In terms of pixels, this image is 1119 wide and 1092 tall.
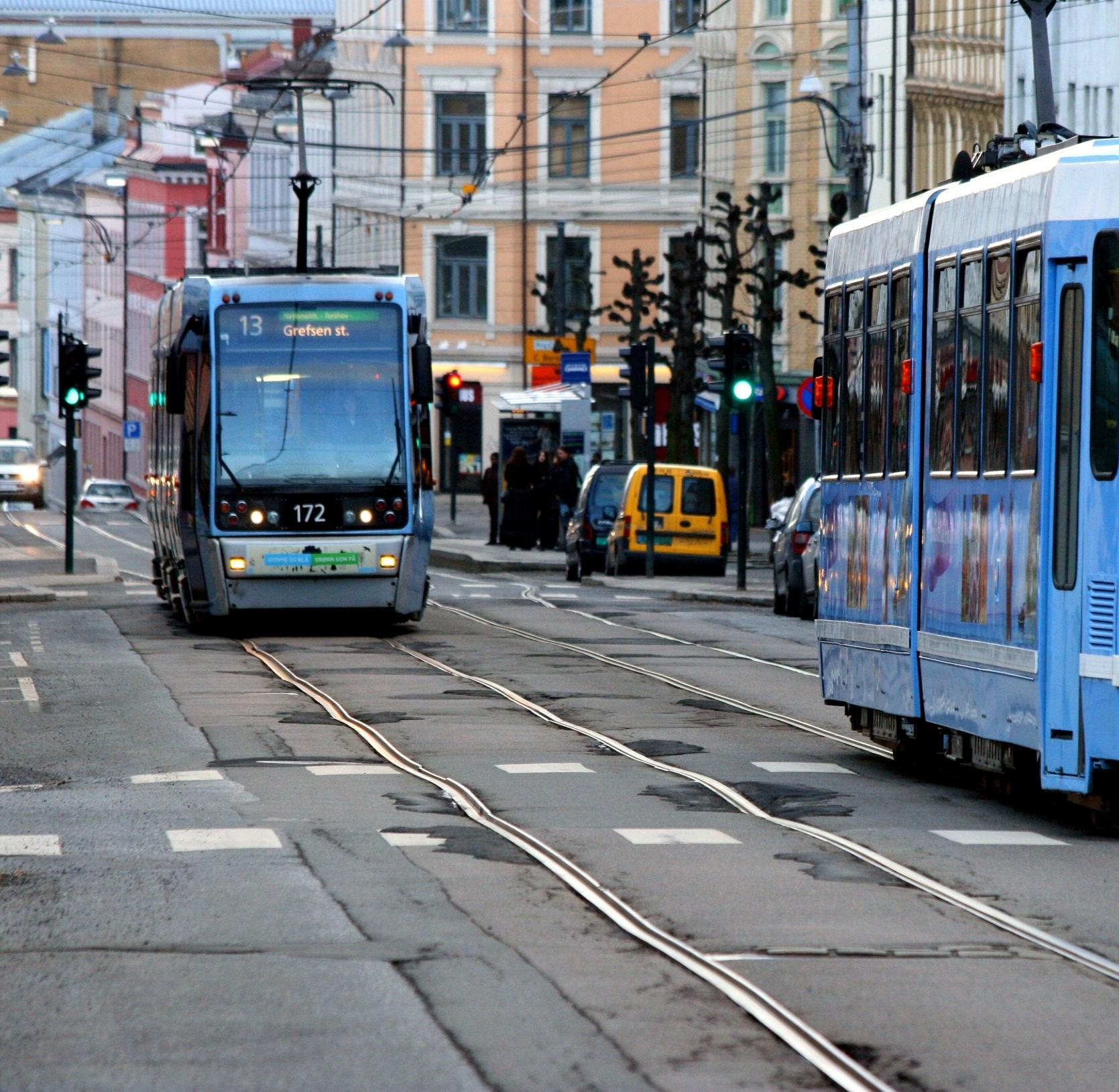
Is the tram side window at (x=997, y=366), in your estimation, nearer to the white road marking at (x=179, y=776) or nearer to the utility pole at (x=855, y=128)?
the white road marking at (x=179, y=776)

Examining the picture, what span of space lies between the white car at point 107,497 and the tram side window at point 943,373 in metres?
73.4

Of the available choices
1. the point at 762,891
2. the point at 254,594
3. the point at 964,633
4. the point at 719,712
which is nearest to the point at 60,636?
the point at 254,594

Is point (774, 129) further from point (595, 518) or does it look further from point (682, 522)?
point (682, 522)

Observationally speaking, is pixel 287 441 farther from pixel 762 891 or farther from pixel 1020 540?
pixel 762 891

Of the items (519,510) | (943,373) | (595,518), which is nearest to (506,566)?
(595,518)

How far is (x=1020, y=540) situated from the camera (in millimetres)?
11672

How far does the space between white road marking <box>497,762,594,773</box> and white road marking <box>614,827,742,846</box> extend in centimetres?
232

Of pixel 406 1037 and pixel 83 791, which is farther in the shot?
pixel 83 791

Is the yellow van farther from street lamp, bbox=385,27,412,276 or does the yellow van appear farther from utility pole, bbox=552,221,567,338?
street lamp, bbox=385,27,412,276

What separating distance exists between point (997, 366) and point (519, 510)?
127ft

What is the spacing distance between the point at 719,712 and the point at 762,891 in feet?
25.8

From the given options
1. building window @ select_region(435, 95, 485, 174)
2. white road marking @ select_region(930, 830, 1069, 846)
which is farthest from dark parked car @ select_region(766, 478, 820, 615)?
building window @ select_region(435, 95, 485, 174)

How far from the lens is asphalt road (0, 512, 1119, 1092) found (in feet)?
23.3

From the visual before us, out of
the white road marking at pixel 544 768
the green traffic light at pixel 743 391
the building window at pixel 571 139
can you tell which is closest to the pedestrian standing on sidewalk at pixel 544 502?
the green traffic light at pixel 743 391
